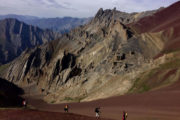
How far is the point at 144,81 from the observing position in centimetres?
5756

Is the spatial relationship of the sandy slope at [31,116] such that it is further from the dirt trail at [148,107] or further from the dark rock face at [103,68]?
the dark rock face at [103,68]

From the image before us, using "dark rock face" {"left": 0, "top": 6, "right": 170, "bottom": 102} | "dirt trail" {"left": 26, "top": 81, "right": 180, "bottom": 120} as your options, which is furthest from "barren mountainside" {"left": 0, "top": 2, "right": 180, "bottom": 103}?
"dirt trail" {"left": 26, "top": 81, "right": 180, "bottom": 120}

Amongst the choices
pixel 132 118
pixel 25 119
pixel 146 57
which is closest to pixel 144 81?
pixel 146 57

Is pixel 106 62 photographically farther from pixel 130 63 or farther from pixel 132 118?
pixel 132 118

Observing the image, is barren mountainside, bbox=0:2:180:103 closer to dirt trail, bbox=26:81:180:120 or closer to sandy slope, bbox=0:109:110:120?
dirt trail, bbox=26:81:180:120

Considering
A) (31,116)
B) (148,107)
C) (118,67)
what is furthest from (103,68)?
(31,116)

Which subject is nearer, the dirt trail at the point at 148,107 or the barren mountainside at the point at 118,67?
the dirt trail at the point at 148,107

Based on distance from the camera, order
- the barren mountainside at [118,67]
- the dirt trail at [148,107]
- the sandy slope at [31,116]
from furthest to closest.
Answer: the barren mountainside at [118,67] → the dirt trail at [148,107] → the sandy slope at [31,116]

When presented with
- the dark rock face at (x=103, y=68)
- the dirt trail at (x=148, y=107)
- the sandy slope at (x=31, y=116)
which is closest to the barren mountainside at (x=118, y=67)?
the dark rock face at (x=103, y=68)

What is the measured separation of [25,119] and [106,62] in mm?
54342

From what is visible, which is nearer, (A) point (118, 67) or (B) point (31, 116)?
(B) point (31, 116)

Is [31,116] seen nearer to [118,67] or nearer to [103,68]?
[118,67]

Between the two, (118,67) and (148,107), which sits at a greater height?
(118,67)

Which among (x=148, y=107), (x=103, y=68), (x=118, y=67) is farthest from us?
(x=103, y=68)
